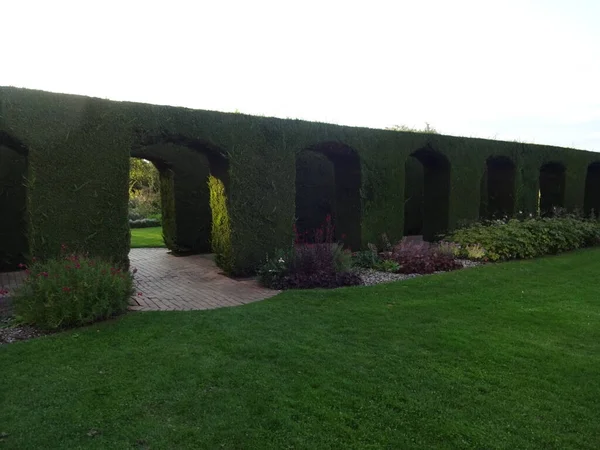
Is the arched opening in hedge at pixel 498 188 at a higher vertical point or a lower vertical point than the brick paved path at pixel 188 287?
higher

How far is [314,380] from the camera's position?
405cm

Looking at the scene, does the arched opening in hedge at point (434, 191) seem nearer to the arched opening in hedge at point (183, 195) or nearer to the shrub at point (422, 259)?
the shrub at point (422, 259)

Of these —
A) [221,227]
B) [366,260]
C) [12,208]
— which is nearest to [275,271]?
[221,227]

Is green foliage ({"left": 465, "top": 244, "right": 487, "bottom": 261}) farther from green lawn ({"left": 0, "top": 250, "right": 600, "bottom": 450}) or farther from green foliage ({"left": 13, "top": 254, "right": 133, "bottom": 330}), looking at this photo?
green foliage ({"left": 13, "top": 254, "right": 133, "bottom": 330})

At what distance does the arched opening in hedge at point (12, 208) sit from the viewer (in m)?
9.62

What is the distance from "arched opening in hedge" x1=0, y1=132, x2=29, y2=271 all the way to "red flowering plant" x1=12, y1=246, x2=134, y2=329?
4.43 meters

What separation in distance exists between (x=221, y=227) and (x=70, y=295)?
4.09 meters

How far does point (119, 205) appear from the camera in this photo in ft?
25.3

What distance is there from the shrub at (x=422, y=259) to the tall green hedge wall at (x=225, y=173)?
1189 millimetres

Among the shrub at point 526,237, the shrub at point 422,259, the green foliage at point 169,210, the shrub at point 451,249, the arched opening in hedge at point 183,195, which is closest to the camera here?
the shrub at point 422,259

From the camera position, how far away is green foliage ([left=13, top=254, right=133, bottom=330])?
5.52 meters

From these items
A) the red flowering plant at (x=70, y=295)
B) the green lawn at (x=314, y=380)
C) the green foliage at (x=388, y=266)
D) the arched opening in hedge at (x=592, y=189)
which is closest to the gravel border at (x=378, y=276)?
the green foliage at (x=388, y=266)

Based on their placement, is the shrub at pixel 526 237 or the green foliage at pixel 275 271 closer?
the green foliage at pixel 275 271

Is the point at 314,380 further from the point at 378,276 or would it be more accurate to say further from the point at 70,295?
the point at 378,276
